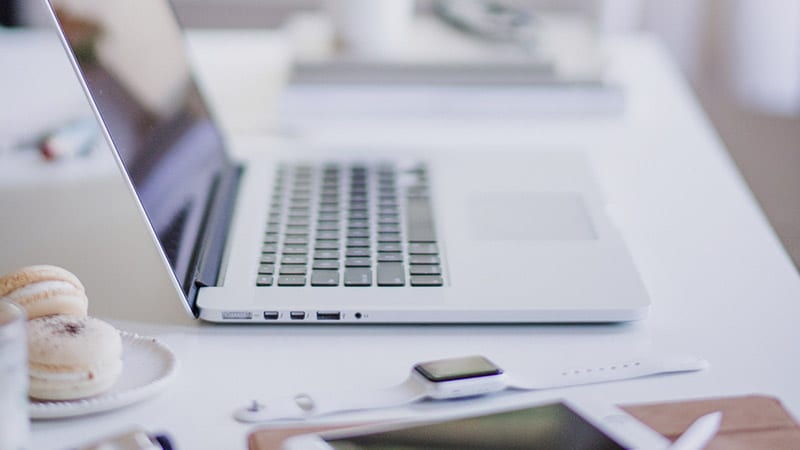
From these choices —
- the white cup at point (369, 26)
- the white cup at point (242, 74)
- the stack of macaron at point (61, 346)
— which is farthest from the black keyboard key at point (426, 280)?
the white cup at point (369, 26)

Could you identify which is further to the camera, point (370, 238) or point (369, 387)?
point (370, 238)

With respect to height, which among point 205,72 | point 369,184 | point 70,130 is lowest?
point 369,184

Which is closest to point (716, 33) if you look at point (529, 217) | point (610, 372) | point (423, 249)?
point (529, 217)

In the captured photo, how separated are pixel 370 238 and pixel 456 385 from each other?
0.22m

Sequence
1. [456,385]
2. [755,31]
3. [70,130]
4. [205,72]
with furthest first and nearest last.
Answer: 1. [755,31]
2. [205,72]
3. [70,130]
4. [456,385]

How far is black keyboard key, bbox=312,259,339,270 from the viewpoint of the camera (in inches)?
29.8

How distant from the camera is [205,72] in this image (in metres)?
1.39

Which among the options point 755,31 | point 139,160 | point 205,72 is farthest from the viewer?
point 755,31

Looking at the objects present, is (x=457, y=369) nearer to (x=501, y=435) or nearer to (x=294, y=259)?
(x=501, y=435)

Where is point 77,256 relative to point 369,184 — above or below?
below

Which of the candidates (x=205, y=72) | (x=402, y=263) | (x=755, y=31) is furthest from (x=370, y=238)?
(x=755, y=31)

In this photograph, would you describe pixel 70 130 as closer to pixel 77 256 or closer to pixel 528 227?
pixel 77 256

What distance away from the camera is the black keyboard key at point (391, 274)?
74 cm

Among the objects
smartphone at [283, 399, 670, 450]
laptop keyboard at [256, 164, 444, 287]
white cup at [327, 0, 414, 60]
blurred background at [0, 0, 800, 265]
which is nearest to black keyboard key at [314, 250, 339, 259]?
laptop keyboard at [256, 164, 444, 287]
